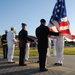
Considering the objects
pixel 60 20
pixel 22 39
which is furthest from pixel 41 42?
pixel 60 20

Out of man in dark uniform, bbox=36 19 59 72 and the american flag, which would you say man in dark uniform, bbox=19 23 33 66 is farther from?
man in dark uniform, bbox=36 19 59 72

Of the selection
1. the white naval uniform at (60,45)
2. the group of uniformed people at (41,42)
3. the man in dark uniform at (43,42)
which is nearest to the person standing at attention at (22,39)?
the group of uniformed people at (41,42)

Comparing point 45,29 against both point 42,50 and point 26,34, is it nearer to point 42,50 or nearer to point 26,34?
point 42,50

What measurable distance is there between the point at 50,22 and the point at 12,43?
2893 millimetres

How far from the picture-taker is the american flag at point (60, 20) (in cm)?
1531

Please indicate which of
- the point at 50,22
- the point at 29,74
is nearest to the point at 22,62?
the point at 50,22

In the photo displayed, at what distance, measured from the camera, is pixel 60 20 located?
1570 cm

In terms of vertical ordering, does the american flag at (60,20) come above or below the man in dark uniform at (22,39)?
above

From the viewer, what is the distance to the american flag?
50.2 ft

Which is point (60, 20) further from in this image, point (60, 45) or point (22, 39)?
point (22, 39)

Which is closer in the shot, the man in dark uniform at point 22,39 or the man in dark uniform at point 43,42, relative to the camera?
the man in dark uniform at point 43,42

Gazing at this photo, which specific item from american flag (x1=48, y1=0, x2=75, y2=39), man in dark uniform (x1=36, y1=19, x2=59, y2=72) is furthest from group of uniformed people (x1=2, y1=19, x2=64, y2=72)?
american flag (x1=48, y1=0, x2=75, y2=39)

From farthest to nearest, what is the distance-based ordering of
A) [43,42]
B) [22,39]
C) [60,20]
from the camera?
1. [60,20]
2. [22,39]
3. [43,42]

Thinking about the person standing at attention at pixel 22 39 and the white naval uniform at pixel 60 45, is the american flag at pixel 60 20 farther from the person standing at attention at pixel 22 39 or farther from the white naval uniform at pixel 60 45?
the person standing at attention at pixel 22 39
